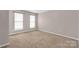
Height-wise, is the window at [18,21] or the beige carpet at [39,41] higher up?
the window at [18,21]

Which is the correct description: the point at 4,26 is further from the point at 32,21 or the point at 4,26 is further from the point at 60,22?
the point at 60,22

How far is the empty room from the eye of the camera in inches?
57.2

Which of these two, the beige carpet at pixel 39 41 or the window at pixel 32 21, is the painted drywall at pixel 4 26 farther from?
the window at pixel 32 21

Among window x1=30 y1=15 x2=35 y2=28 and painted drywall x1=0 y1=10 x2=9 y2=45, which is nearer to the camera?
painted drywall x1=0 y1=10 x2=9 y2=45

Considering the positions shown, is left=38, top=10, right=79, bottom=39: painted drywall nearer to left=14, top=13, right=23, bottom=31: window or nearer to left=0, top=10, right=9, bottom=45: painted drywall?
left=14, top=13, right=23, bottom=31: window

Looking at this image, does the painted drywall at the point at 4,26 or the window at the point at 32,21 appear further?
the window at the point at 32,21

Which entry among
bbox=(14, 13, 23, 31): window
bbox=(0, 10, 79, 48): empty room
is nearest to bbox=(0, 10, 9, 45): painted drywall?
bbox=(0, 10, 79, 48): empty room

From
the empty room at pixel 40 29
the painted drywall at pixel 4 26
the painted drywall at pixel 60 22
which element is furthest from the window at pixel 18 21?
the painted drywall at pixel 60 22

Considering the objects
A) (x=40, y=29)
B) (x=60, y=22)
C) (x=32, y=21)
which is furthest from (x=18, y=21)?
(x=60, y=22)

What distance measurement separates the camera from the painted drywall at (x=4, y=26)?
144 cm

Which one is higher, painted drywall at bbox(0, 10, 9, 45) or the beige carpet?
painted drywall at bbox(0, 10, 9, 45)

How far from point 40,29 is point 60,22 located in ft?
1.05

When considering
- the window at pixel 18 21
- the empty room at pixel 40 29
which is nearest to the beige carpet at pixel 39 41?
the empty room at pixel 40 29

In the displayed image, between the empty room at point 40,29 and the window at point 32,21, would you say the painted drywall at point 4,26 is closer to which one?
the empty room at point 40,29
